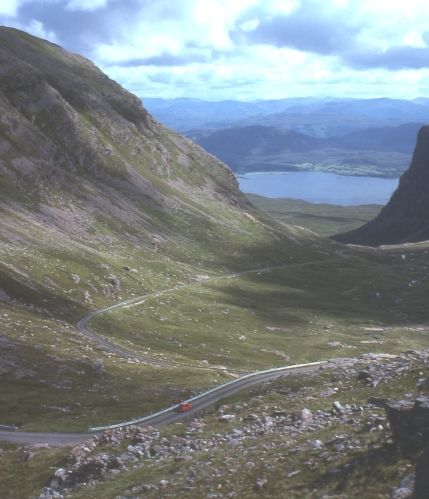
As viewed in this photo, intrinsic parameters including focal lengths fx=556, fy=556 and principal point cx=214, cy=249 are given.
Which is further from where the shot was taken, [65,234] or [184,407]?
[65,234]

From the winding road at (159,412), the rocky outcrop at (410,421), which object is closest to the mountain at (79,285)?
the winding road at (159,412)

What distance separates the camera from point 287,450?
33781 mm

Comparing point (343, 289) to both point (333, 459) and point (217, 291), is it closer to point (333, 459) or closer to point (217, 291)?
point (217, 291)

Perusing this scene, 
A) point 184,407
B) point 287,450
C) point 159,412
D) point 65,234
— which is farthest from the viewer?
point 65,234

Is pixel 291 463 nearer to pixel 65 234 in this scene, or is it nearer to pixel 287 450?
pixel 287 450

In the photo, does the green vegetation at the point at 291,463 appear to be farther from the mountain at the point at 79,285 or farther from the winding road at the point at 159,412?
the mountain at the point at 79,285

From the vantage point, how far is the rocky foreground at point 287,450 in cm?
2752

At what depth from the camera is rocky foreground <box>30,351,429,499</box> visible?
27516 mm

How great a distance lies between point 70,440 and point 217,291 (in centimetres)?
10140

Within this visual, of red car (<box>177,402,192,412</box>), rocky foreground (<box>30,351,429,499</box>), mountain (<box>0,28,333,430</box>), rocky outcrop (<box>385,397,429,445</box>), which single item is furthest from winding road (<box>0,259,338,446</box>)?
rocky outcrop (<box>385,397,429,445</box>)

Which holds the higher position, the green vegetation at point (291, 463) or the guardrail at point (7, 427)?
the green vegetation at point (291, 463)

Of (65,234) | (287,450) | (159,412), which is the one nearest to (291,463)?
(287,450)

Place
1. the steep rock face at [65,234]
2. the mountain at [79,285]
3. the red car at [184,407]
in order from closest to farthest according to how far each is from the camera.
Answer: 1. the red car at [184,407]
2. the mountain at [79,285]
3. the steep rock face at [65,234]

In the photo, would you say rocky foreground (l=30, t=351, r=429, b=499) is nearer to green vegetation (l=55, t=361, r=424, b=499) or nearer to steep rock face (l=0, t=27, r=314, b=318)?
green vegetation (l=55, t=361, r=424, b=499)
